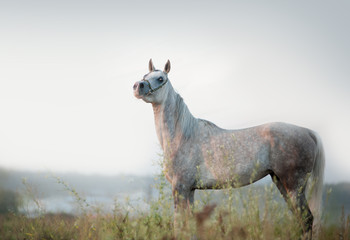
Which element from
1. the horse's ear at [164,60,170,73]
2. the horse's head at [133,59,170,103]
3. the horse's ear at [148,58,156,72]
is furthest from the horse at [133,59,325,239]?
the horse's ear at [148,58,156,72]

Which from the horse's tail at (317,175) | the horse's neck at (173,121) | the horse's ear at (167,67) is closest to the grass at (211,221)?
the horse's tail at (317,175)

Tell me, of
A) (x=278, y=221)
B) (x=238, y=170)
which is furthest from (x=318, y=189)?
(x=278, y=221)

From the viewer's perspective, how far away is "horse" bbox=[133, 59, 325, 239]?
208 inches

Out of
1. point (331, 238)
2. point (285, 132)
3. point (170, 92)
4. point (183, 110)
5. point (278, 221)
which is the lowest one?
point (331, 238)

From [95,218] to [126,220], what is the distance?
2.11 feet

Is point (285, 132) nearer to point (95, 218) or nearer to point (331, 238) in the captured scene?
point (331, 238)

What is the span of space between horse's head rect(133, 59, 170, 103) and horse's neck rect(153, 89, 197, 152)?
161 millimetres

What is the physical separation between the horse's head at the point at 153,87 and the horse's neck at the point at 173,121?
6.3 inches

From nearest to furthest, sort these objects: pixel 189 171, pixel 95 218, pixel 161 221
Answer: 1. pixel 161 221
2. pixel 95 218
3. pixel 189 171

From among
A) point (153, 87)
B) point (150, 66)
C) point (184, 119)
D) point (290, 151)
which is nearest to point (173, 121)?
point (184, 119)

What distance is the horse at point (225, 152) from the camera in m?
5.29

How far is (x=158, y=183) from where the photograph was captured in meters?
4.17

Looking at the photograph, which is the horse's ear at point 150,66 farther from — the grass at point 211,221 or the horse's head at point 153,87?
the grass at point 211,221

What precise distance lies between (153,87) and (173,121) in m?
0.74
